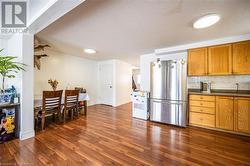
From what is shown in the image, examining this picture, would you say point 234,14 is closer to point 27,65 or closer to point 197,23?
point 197,23

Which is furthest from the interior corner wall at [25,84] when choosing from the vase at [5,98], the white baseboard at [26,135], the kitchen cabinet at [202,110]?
the kitchen cabinet at [202,110]

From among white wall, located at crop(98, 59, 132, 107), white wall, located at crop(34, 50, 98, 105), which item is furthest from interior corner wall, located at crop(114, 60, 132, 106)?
white wall, located at crop(34, 50, 98, 105)

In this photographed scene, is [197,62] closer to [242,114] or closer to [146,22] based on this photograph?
[242,114]

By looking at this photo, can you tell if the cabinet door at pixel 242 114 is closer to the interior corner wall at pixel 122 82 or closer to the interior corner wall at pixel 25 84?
the interior corner wall at pixel 122 82

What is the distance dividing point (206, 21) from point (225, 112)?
79.8 inches

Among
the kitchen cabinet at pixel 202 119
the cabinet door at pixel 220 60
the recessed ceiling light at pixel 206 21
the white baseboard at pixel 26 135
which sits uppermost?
the recessed ceiling light at pixel 206 21

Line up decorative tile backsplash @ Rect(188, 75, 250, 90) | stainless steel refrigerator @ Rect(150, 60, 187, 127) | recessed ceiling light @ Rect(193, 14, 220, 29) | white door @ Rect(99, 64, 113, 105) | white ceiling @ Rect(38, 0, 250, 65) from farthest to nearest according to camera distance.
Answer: white door @ Rect(99, 64, 113, 105) → stainless steel refrigerator @ Rect(150, 60, 187, 127) → decorative tile backsplash @ Rect(188, 75, 250, 90) → recessed ceiling light @ Rect(193, 14, 220, 29) → white ceiling @ Rect(38, 0, 250, 65)

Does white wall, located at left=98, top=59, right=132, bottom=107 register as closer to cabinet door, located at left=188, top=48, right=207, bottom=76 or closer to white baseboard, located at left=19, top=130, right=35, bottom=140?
cabinet door, located at left=188, top=48, right=207, bottom=76

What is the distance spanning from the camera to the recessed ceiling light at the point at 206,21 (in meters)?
2.17

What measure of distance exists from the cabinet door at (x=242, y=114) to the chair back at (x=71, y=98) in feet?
13.2

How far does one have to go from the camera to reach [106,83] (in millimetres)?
6113

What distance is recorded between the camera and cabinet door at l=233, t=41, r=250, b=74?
2.79 meters

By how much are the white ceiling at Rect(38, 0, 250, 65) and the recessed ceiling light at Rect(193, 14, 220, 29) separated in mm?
77

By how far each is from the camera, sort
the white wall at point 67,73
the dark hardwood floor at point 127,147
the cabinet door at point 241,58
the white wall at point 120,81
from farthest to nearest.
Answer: the white wall at point 120,81 < the white wall at point 67,73 < the cabinet door at point 241,58 < the dark hardwood floor at point 127,147
